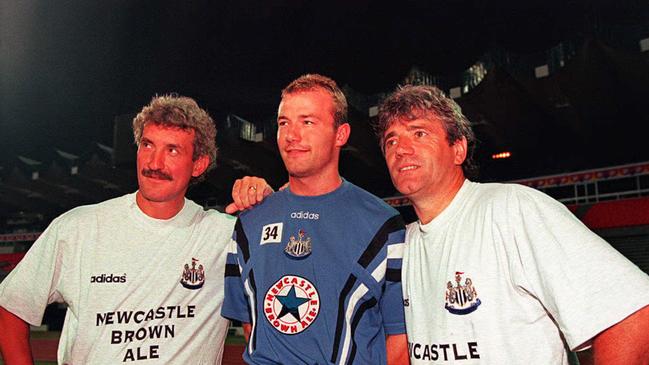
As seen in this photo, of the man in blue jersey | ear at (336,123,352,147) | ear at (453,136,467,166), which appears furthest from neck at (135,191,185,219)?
ear at (453,136,467,166)

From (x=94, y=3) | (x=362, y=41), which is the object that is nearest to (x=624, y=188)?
(x=362, y=41)

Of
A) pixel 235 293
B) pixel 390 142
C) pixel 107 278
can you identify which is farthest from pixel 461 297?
pixel 107 278

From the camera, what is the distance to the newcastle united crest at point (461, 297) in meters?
2.38

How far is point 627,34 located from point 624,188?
18.4ft

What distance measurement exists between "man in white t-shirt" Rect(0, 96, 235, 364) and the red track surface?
8731 mm

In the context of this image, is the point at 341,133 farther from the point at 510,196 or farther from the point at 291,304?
the point at 510,196

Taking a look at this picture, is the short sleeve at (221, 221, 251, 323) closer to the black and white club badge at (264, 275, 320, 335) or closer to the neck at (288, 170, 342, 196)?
the black and white club badge at (264, 275, 320, 335)

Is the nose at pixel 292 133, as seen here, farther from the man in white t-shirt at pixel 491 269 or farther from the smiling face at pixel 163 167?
the smiling face at pixel 163 167

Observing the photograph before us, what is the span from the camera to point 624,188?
59.2 ft

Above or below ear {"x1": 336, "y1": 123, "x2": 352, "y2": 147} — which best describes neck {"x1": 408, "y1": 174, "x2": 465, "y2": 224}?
below

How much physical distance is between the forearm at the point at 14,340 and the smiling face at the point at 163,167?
1021 mm

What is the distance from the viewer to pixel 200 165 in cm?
362

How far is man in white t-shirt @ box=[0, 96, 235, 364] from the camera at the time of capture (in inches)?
122

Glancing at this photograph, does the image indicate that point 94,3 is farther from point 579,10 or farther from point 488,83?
point 579,10
